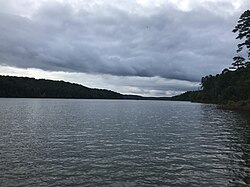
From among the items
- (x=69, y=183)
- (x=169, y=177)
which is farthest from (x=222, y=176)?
(x=69, y=183)

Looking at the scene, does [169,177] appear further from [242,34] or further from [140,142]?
[242,34]

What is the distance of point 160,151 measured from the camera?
25.1 metres

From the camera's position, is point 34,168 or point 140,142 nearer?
point 34,168

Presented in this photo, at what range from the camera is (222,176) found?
1747 centimetres

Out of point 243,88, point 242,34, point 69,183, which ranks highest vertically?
point 242,34

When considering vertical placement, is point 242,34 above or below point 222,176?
above

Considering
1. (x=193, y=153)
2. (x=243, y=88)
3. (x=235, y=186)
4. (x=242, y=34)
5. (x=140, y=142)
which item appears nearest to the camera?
(x=235, y=186)

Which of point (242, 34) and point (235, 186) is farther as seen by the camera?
point (242, 34)

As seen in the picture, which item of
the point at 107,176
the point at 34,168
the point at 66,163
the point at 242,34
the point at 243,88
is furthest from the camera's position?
the point at 243,88

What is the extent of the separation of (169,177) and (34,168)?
8.48m

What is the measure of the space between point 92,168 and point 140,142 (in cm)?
1132

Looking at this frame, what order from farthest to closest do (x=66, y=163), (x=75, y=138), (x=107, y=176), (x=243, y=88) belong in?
(x=243, y=88)
(x=75, y=138)
(x=66, y=163)
(x=107, y=176)

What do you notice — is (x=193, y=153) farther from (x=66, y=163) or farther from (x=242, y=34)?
(x=242, y=34)

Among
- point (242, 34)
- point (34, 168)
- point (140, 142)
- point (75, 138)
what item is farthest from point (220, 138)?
point (242, 34)
